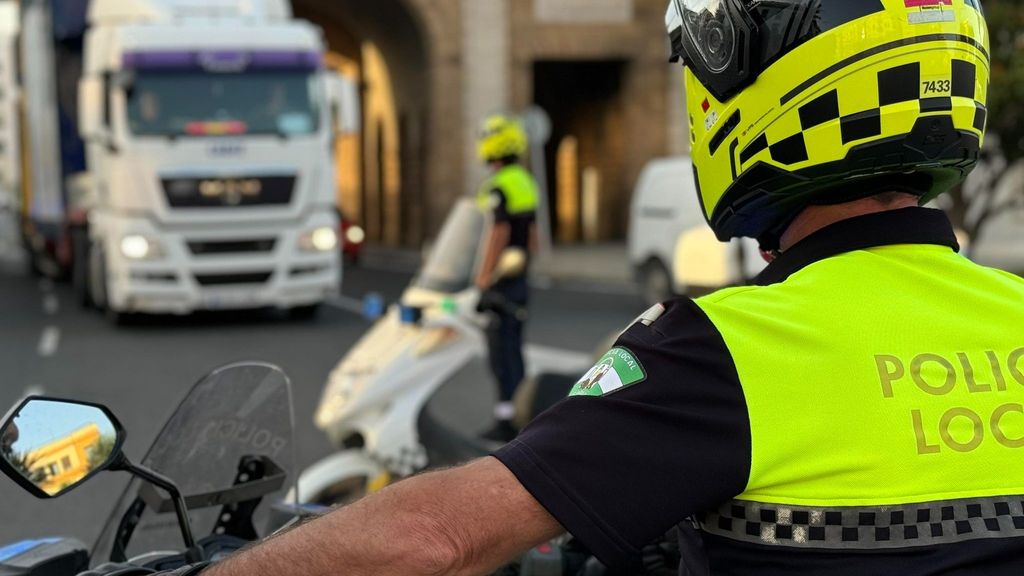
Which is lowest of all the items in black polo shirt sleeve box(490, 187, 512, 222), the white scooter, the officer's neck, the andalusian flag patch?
the white scooter

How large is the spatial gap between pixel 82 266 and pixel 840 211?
15731 mm

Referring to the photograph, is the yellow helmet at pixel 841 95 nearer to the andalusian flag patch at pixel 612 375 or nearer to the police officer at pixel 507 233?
the andalusian flag patch at pixel 612 375

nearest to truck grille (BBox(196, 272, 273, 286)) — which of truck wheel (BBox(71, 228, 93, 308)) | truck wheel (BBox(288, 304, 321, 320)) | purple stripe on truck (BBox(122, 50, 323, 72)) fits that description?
truck wheel (BBox(288, 304, 321, 320))

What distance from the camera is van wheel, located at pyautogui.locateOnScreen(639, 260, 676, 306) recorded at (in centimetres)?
1500

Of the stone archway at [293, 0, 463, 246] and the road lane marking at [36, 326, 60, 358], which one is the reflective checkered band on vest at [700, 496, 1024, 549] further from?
the stone archway at [293, 0, 463, 246]

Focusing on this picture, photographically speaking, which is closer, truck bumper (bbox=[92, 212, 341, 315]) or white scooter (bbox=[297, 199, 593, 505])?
white scooter (bbox=[297, 199, 593, 505])

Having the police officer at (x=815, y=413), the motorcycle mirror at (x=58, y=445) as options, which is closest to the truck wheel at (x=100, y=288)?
the motorcycle mirror at (x=58, y=445)

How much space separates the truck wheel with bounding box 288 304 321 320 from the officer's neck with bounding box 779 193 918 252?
13.5m

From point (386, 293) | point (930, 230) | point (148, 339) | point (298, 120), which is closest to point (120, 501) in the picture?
point (930, 230)

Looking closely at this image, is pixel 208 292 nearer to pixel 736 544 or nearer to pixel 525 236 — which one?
pixel 525 236

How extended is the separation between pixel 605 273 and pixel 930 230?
817 inches

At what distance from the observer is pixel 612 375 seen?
1.43 m

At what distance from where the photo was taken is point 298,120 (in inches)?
553

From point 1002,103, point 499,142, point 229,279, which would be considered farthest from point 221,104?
point 1002,103
